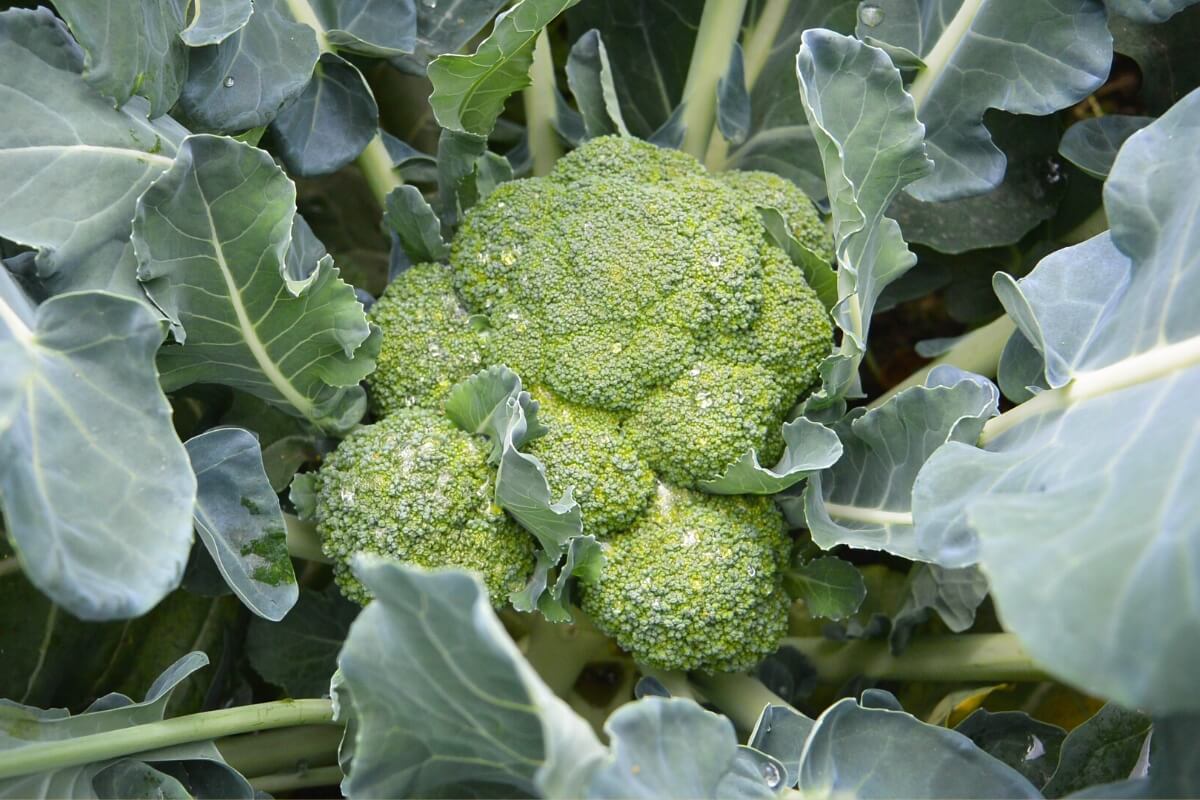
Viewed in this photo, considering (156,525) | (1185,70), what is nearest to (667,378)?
(156,525)

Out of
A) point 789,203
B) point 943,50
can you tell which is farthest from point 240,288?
point 943,50

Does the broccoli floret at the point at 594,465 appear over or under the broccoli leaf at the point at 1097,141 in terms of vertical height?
under

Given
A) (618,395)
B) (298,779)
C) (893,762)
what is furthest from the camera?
(298,779)

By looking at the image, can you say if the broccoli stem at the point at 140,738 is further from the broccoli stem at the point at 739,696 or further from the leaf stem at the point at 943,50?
the leaf stem at the point at 943,50

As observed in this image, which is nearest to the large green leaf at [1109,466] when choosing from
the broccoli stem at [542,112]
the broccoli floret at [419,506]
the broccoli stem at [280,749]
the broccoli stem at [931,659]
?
the broccoli stem at [931,659]

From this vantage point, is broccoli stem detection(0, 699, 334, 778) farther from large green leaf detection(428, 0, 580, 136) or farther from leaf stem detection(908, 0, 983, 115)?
leaf stem detection(908, 0, 983, 115)

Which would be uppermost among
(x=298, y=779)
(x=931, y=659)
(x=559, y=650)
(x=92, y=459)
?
(x=92, y=459)

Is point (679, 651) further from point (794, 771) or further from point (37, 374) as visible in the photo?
point (37, 374)

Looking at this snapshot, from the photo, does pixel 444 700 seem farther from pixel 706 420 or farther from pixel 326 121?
pixel 326 121
